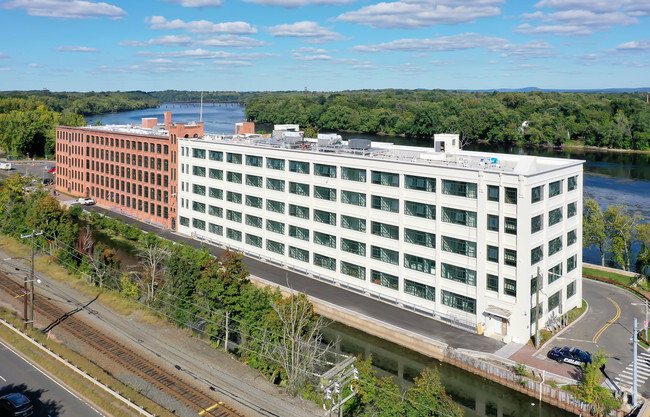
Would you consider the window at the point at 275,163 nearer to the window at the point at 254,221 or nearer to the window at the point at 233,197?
the window at the point at 254,221

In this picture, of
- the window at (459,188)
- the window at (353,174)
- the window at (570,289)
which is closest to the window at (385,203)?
the window at (353,174)

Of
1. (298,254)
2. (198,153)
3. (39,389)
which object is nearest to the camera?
(39,389)

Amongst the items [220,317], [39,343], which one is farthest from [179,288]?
[39,343]

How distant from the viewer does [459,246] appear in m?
52.2

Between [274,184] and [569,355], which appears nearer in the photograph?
[569,355]

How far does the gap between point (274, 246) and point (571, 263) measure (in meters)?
35.3

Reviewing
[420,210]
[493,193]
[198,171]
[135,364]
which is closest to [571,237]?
[493,193]

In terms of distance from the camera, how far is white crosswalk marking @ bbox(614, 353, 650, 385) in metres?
41.8

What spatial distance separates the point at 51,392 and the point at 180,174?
160 ft

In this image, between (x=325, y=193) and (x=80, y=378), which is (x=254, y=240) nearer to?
(x=325, y=193)

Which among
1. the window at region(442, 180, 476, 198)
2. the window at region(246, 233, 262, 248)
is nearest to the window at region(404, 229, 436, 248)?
the window at region(442, 180, 476, 198)

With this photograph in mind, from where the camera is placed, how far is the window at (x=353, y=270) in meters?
61.0

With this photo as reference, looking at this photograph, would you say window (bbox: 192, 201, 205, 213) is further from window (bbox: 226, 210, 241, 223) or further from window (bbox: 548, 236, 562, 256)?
window (bbox: 548, 236, 562, 256)

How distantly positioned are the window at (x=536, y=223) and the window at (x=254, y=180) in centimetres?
3625
